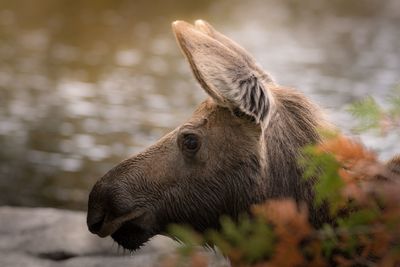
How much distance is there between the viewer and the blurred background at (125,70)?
27.7 ft

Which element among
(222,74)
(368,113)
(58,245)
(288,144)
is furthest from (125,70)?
(368,113)

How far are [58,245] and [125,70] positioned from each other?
6.21 meters

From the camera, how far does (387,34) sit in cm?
1445

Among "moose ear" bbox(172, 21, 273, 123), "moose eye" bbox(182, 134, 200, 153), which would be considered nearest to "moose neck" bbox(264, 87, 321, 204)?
"moose ear" bbox(172, 21, 273, 123)

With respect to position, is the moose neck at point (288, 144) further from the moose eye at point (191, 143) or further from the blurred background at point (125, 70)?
the blurred background at point (125, 70)

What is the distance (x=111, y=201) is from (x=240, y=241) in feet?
5.75

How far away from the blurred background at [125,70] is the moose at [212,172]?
1.75 metres

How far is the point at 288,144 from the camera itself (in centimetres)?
381

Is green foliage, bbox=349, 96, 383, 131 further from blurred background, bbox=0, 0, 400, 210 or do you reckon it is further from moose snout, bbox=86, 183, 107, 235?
blurred background, bbox=0, 0, 400, 210

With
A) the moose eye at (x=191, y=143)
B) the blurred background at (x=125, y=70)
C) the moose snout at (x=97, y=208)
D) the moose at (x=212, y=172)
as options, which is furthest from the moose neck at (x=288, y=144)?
the blurred background at (x=125, y=70)

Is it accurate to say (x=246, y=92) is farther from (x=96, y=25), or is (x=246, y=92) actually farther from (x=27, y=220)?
→ (x=96, y=25)

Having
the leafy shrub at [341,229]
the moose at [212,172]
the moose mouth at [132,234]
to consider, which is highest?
the leafy shrub at [341,229]

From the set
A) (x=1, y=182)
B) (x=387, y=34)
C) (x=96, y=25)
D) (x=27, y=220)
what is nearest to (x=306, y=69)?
(x=387, y=34)

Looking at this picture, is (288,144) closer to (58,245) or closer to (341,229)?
(341,229)
